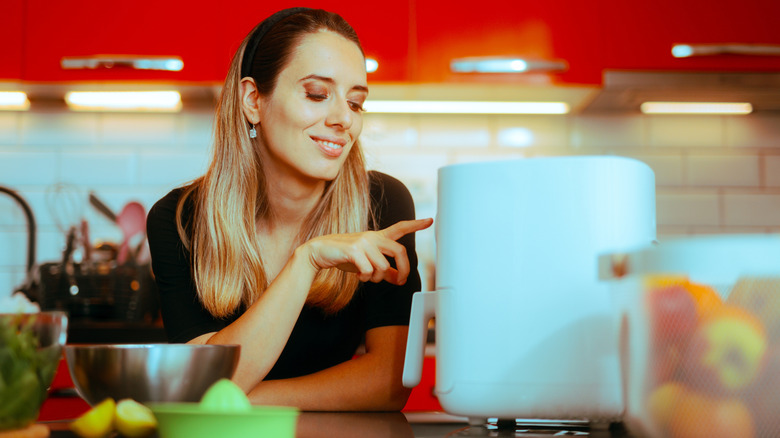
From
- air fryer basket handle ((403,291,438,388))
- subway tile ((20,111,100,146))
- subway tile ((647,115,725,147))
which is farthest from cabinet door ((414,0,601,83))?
air fryer basket handle ((403,291,438,388))

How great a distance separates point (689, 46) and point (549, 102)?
41 centimetres

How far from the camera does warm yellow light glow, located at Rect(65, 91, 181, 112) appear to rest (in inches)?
89.7

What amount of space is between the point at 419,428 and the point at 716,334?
0.34 metres

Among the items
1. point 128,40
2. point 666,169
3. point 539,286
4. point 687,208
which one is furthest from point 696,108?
point 539,286

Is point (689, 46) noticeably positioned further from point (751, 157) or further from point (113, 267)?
point (113, 267)

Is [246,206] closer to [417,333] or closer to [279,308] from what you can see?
[279,308]

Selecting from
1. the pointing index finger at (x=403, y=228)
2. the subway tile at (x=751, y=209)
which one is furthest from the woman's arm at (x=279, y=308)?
the subway tile at (x=751, y=209)

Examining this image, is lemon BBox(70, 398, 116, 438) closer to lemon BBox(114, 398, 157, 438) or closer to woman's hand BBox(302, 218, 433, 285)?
lemon BBox(114, 398, 157, 438)

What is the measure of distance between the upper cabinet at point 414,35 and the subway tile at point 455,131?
345 millimetres

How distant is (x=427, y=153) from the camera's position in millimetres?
2455

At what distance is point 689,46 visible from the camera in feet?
6.95

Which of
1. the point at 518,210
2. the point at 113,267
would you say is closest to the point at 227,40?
the point at 113,267

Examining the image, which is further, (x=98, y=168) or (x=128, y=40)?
(x=98, y=168)

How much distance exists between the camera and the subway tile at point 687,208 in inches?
96.5
